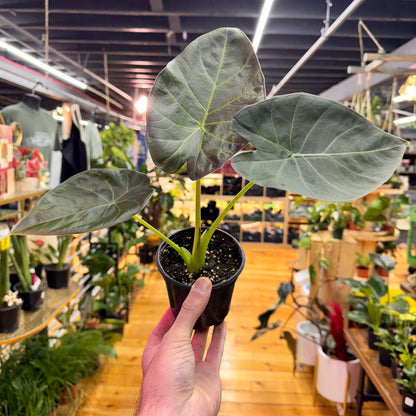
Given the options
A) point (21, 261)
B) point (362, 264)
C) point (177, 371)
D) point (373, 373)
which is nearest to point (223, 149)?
point (177, 371)

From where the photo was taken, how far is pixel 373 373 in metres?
2.00

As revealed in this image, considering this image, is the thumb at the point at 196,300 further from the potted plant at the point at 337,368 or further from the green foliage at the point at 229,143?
the potted plant at the point at 337,368

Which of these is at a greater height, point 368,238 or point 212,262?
point 212,262

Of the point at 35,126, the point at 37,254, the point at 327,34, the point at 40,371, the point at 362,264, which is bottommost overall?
the point at 40,371

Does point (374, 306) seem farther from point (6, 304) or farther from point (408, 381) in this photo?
point (6, 304)

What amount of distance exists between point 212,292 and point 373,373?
1.68 meters

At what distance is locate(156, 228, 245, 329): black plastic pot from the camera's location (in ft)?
2.58

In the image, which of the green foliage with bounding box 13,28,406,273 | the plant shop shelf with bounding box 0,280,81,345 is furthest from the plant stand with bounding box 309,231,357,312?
the green foliage with bounding box 13,28,406,273

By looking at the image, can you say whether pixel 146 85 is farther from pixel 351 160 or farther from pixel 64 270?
pixel 351 160

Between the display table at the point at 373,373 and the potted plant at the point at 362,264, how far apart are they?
875 millimetres

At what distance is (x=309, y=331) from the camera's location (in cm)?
302

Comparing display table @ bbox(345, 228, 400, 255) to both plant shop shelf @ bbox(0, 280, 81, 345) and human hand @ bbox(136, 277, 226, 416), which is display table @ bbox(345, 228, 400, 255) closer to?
plant shop shelf @ bbox(0, 280, 81, 345)

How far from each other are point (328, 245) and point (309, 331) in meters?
0.73

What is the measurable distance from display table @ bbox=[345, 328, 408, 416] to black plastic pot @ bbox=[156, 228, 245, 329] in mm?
1374
